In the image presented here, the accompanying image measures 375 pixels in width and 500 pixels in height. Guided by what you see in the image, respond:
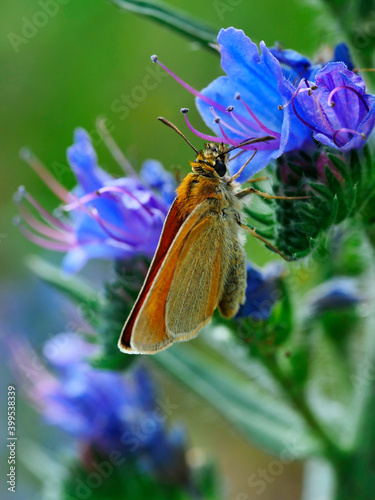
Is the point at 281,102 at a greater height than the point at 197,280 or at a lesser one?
greater

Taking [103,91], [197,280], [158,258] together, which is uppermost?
[103,91]

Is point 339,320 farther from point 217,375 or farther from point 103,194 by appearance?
point 103,194

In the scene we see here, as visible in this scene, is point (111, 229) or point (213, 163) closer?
point (213, 163)

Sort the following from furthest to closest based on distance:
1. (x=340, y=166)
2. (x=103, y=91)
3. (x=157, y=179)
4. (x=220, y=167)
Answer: (x=103, y=91), (x=157, y=179), (x=220, y=167), (x=340, y=166)

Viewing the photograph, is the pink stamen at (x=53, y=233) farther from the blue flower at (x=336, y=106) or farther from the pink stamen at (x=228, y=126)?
the blue flower at (x=336, y=106)

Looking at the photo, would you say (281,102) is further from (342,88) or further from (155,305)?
(155,305)

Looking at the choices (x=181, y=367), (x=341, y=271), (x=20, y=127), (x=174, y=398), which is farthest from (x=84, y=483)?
Result: (x=20, y=127)

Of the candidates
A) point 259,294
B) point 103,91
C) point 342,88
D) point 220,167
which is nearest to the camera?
point 342,88

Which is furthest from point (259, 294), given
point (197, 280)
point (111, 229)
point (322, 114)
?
point (322, 114)
